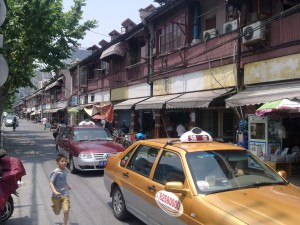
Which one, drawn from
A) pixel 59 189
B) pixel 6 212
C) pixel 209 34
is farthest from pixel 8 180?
pixel 209 34

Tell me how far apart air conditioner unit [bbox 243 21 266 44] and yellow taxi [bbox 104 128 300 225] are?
6.80m

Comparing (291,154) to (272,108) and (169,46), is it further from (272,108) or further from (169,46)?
(169,46)

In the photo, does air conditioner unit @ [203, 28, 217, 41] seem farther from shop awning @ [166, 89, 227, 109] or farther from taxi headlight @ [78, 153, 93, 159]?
taxi headlight @ [78, 153, 93, 159]

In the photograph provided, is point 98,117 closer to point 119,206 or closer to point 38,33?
point 38,33

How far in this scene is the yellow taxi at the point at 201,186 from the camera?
384cm

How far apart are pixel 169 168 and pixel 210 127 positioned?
35.9 ft

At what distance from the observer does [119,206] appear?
21.2 ft

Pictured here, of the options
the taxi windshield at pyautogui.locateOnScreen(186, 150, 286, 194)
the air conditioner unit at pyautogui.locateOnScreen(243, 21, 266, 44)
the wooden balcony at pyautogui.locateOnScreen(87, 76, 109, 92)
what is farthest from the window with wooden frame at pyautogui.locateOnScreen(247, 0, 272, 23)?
the wooden balcony at pyautogui.locateOnScreen(87, 76, 109, 92)

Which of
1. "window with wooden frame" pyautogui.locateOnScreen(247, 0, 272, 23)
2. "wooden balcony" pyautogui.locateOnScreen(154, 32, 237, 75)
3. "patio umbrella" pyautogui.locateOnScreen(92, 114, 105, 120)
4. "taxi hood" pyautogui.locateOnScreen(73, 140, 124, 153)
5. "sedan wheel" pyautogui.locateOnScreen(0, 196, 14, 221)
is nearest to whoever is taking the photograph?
"sedan wheel" pyautogui.locateOnScreen(0, 196, 14, 221)

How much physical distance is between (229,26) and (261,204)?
421 inches

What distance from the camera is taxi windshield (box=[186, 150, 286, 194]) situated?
14.9 feet

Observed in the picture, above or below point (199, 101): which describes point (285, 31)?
above

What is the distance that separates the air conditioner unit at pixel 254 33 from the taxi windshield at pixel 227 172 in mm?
7104

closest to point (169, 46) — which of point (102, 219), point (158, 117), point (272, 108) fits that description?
point (158, 117)
